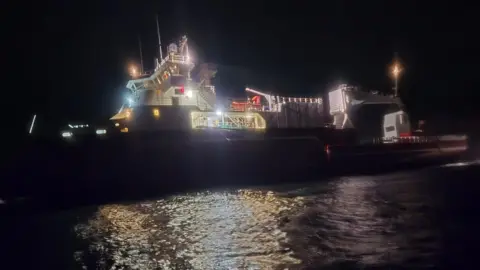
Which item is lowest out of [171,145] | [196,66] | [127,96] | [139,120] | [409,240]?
[409,240]

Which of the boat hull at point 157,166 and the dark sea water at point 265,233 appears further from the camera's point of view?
the boat hull at point 157,166

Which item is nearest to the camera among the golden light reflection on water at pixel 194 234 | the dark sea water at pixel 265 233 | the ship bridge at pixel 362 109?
the dark sea water at pixel 265 233

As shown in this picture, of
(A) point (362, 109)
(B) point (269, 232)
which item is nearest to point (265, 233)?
(B) point (269, 232)

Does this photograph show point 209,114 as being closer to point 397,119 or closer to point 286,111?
point 286,111

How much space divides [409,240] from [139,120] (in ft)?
76.2

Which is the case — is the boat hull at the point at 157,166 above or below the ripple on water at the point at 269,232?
above

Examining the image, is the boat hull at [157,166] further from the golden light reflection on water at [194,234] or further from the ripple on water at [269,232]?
the ripple on water at [269,232]

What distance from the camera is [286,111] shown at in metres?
36.0

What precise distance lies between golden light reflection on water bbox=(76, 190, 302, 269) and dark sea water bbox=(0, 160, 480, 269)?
0.03 m

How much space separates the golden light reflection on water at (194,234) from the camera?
325 inches

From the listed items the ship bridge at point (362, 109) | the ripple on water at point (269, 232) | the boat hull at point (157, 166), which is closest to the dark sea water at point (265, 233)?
the ripple on water at point (269, 232)

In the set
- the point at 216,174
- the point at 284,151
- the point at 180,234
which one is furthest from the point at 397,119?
the point at 180,234

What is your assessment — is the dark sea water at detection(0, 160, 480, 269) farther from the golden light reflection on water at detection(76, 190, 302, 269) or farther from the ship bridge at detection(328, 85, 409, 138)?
the ship bridge at detection(328, 85, 409, 138)

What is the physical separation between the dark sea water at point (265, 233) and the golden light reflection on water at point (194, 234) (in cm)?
3
